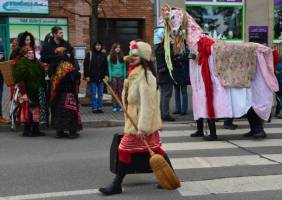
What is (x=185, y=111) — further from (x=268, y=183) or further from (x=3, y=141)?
(x=268, y=183)

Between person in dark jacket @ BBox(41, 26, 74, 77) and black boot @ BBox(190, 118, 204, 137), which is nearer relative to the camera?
black boot @ BBox(190, 118, 204, 137)

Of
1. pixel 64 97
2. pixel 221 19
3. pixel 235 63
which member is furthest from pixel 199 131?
pixel 221 19

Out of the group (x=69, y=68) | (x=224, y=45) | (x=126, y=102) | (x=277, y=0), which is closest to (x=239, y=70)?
(x=224, y=45)

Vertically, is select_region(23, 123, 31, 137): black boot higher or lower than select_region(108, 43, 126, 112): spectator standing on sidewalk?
lower

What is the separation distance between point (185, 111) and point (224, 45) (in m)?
3.61

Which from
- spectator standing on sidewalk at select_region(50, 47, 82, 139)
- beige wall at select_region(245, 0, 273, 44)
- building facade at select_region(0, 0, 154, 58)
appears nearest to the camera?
spectator standing on sidewalk at select_region(50, 47, 82, 139)

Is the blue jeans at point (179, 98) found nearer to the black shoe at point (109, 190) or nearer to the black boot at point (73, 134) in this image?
the black boot at point (73, 134)

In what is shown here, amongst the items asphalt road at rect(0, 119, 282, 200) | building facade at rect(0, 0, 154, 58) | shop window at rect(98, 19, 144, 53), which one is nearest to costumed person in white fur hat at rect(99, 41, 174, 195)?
asphalt road at rect(0, 119, 282, 200)

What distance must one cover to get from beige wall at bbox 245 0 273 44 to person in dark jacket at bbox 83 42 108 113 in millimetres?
4829

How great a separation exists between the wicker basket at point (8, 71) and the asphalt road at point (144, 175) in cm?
99

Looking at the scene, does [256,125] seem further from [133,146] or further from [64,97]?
[133,146]

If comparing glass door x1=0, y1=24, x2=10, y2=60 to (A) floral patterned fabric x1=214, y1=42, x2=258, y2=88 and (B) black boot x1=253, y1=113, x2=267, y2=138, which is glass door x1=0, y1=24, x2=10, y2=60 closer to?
(A) floral patterned fabric x1=214, y1=42, x2=258, y2=88

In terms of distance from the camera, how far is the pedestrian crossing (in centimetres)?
656

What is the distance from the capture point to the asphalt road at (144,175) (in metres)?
6.33
